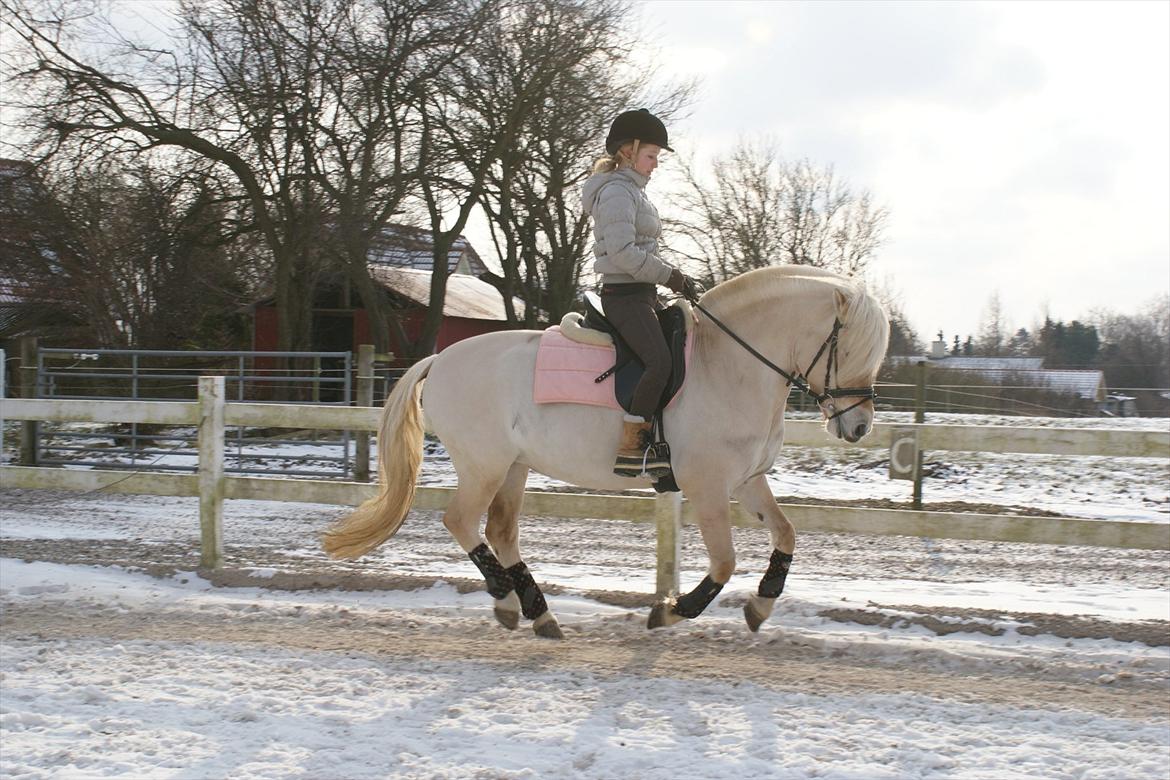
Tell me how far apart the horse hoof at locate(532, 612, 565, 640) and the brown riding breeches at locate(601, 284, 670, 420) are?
119 cm

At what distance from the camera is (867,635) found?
5.23 meters

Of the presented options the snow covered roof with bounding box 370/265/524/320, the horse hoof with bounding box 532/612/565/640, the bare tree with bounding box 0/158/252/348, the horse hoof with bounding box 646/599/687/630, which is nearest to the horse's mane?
the horse hoof with bounding box 646/599/687/630

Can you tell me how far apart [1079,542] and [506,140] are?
15688 millimetres

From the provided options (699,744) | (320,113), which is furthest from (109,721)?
(320,113)

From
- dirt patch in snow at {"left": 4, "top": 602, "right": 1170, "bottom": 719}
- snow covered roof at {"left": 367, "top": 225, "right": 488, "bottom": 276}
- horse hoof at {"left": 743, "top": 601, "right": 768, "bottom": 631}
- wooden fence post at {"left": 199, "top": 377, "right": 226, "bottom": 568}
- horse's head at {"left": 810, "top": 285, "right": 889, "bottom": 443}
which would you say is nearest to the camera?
dirt patch in snow at {"left": 4, "top": 602, "right": 1170, "bottom": 719}

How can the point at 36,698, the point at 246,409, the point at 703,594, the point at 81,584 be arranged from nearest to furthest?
the point at 36,698, the point at 703,594, the point at 81,584, the point at 246,409

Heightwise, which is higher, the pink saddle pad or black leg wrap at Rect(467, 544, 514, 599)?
the pink saddle pad

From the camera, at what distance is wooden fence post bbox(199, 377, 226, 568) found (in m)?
6.89

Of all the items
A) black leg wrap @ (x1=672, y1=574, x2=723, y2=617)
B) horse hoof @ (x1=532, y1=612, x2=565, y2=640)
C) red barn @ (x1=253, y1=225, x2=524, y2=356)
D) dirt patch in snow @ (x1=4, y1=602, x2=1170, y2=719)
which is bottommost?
dirt patch in snow @ (x1=4, y1=602, x2=1170, y2=719)

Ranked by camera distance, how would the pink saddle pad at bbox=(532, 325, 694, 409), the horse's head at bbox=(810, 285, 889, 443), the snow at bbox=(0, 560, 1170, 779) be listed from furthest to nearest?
the pink saddle pad at bbox=(532, 325, 694, 409)
the horse's head at bbox=(810, 285, 889, 443)
the snow at bbox=(0, 560, 1170, 779)

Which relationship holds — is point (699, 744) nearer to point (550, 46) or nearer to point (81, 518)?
point (81, 518)

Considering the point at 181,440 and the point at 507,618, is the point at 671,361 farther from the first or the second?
the point at 181,440

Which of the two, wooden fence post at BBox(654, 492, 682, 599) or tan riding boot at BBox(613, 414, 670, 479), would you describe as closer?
tan riding boot at BBox(613, 414, 670, 479)

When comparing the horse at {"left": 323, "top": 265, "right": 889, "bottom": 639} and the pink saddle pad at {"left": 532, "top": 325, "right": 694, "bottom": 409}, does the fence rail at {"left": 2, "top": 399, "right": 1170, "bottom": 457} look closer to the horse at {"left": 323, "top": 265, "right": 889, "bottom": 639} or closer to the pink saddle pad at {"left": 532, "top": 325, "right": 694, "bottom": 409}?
the horse at {"left": 323, "top": 265, "right": 889, "bottom": 639}
